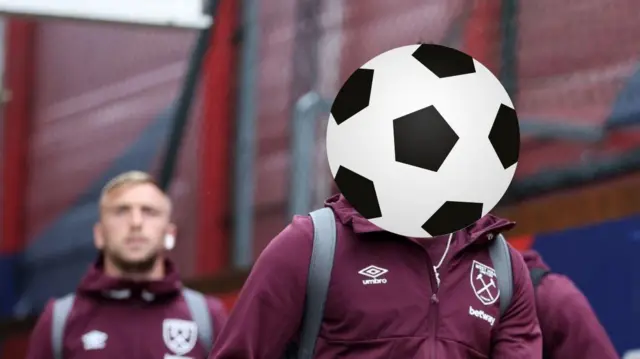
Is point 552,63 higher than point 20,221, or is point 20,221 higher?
point 552,63

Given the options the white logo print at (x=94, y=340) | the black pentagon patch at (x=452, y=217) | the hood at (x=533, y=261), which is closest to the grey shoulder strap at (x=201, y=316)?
the white logo print at (x=94, y=340)

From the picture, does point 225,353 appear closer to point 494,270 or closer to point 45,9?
point 494,270

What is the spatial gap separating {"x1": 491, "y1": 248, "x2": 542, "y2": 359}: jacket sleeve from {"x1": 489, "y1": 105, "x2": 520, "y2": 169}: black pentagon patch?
0.25 m

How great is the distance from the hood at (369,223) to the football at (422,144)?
0.06m

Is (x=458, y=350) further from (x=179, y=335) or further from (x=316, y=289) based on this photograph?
(x=179, y=335)

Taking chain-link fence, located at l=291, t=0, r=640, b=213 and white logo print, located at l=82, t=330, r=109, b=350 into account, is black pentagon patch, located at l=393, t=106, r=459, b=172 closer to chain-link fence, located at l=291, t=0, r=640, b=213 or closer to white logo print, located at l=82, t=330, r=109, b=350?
chain-link fence, located at l=291, t=0, r=640, b=213

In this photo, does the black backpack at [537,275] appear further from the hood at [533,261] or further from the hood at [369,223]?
the hood at [369,223]

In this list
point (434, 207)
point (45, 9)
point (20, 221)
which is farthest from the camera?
point (20, 221)

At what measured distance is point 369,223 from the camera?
205 centimetres

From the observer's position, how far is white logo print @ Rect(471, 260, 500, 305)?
6.82 ft

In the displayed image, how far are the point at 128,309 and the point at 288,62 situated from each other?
88.7 inches

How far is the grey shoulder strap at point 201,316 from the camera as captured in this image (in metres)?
3.54

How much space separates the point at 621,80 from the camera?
149 inches

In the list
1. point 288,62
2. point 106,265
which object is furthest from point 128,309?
point 288,62
